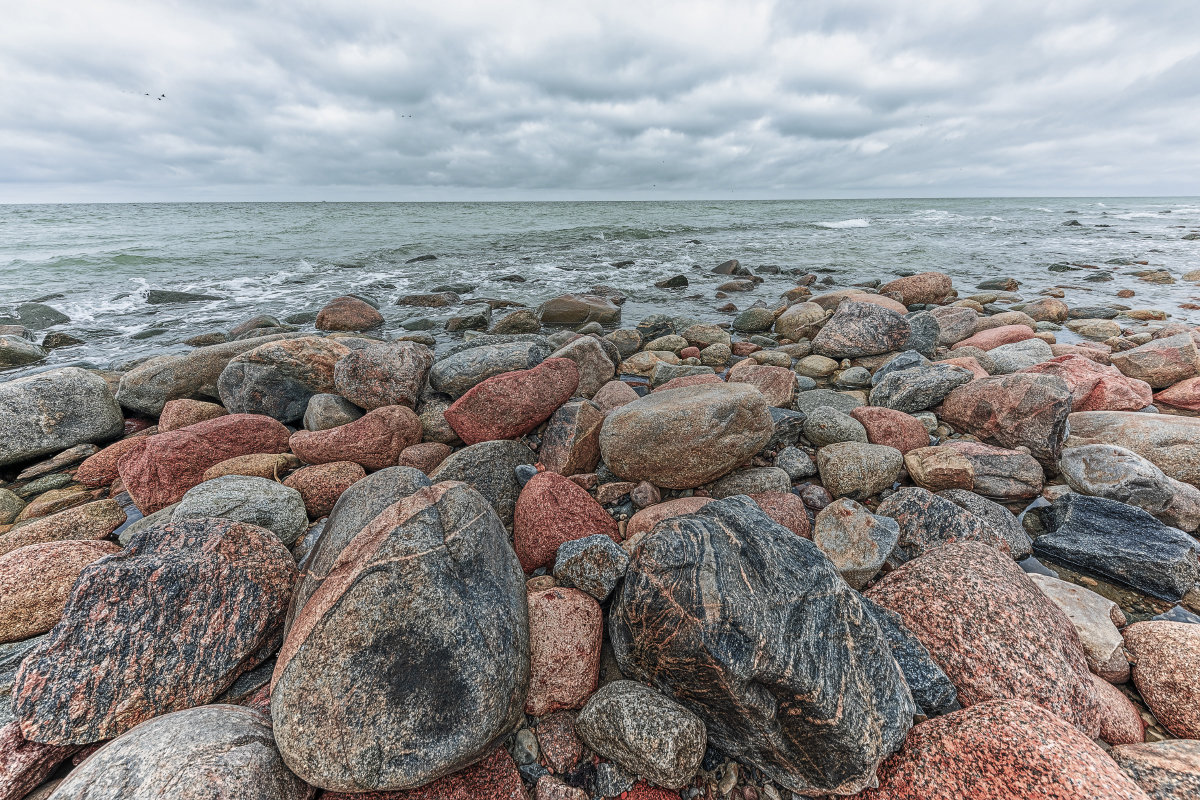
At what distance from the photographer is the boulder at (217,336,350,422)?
542cm

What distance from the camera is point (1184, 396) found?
5.20 meters

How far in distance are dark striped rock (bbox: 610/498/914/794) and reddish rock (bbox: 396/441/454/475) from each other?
8.64ft

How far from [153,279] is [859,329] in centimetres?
2122

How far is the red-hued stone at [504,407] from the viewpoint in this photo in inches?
178

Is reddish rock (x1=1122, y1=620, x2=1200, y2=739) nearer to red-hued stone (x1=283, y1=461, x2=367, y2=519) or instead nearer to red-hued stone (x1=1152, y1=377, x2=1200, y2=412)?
red-hued stone (x1=1152, y1=377, x2=1200, y2=412)

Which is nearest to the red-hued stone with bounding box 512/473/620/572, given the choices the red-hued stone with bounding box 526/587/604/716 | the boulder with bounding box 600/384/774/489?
the red-hued stone with bounding box 526/587/604/716

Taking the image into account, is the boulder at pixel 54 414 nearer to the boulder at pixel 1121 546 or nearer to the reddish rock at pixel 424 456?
the reddish rock at pixel 424 456

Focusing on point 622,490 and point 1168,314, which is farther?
point 1168,314

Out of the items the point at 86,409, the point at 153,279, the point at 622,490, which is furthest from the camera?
the point at 153,279

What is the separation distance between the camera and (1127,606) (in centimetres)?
296

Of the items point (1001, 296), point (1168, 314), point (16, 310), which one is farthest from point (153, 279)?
point (1168, 314)

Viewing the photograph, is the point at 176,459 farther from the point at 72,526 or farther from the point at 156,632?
the point at 156,632

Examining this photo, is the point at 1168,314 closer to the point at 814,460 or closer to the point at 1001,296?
the point at 1001,296

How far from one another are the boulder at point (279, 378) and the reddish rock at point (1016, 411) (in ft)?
23.1
